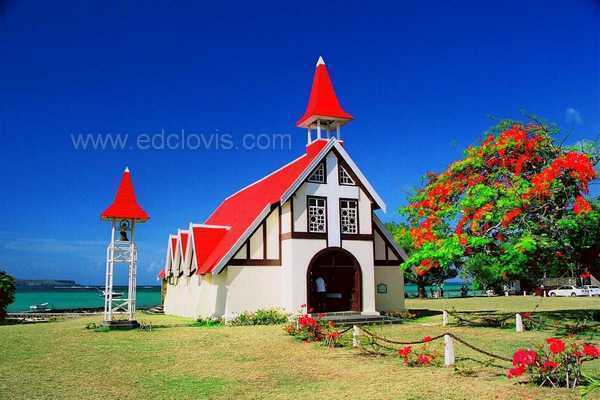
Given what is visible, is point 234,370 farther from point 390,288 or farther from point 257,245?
point 390,288

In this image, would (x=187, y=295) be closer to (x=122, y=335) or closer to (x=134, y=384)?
(x=122, y=335)

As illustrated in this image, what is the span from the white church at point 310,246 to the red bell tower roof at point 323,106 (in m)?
0.05

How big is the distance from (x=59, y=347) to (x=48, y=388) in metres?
6.68

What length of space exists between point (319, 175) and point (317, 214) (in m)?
1.94

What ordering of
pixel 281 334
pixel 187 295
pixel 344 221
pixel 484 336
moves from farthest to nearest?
pixel 187 295 < pixel 344 221 < pixel 281 334 < pixel 484 336

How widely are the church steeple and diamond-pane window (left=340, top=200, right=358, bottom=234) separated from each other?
12.7 ft

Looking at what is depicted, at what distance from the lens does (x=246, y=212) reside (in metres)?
28.1

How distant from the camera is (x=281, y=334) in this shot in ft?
62.7

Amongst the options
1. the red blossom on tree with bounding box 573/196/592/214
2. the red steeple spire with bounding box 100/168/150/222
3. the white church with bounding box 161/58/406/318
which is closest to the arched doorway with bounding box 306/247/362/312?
the white church with bounding box 161/58/406/318

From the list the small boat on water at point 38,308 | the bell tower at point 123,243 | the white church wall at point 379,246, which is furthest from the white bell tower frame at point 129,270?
the small boat on water at point 38,308

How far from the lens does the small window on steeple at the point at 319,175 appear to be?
25.3m

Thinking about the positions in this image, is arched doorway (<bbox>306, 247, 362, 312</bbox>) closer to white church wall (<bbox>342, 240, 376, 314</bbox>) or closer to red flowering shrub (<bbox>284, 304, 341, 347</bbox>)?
white church wall (<bbox>342, 240, 376, 314</bbox>)


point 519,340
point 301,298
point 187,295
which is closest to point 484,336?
point 519,340

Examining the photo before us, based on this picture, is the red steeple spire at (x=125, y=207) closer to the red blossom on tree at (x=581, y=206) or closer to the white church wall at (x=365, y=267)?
the white church wall at (x=365, y=267)
